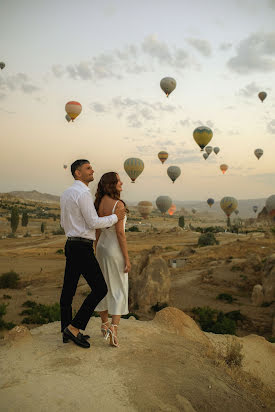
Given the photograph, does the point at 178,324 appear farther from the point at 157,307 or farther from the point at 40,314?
the point at 157,307

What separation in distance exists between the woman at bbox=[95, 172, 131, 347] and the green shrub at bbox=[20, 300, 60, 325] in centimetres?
948

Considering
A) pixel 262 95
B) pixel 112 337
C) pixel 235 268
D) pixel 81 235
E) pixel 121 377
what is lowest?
pixel 235 268

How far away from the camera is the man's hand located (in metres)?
4.53

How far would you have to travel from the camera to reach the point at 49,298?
60.4 feet

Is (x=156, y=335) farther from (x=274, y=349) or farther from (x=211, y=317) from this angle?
(x=211, y=317)

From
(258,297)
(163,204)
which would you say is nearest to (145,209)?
(163,204)

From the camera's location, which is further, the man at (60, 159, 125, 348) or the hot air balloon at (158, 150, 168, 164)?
the hot air balloon at (158, 150, 168, 164)

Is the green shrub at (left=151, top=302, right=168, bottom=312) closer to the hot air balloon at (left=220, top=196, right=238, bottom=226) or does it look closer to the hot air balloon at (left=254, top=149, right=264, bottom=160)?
the hot air balloon at (left=220, top=196, right=238, bottom=226)

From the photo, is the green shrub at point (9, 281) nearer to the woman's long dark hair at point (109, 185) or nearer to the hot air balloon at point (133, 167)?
the woman's long dark hair at point (109, 185)

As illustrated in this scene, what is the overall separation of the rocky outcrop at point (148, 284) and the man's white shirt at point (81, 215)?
13.3 metres

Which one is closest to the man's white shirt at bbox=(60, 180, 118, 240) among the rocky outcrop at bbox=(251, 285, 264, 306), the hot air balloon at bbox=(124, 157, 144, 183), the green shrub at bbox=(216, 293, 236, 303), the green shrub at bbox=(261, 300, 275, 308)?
the green shrub at bbox=(261, 300, 275, 308)

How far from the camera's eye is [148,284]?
1706cm

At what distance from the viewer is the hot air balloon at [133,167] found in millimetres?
42906

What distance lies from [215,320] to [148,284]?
3878 millimetres
